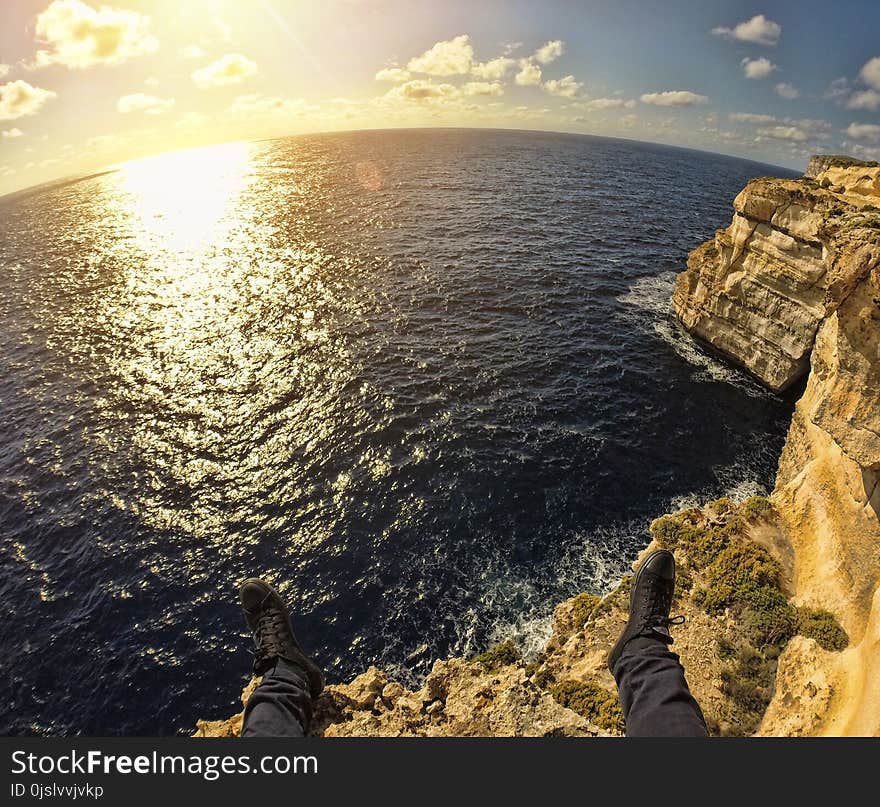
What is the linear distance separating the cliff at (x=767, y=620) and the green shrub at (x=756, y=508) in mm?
52

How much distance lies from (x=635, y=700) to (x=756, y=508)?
1329cm

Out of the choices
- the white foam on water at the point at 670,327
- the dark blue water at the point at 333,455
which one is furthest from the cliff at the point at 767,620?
the white foam on water at the point at 670,327

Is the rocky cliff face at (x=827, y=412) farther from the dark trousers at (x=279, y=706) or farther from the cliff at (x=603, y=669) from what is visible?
the dark trousers at (x=279, y=706)

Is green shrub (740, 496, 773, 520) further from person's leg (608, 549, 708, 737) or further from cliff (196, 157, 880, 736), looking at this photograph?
person's leg (608, 549, 708, 737)

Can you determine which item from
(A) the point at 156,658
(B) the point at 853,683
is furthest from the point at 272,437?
(B) the point at 853,683

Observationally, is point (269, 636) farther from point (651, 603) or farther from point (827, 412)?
point (827, 412)

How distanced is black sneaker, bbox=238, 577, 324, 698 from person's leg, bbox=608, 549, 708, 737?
6.66 m

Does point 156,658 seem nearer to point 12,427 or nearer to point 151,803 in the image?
point 151,803

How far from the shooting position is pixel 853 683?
31.6ft

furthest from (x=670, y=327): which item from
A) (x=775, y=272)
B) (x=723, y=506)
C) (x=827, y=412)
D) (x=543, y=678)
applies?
(x=543, y=678)

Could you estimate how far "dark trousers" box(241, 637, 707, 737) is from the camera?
7.12 m

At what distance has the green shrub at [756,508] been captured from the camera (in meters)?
17.2

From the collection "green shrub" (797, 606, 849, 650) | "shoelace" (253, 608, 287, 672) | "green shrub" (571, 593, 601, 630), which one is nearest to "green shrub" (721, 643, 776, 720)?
"green shrub" (797, 606, 849, 650)

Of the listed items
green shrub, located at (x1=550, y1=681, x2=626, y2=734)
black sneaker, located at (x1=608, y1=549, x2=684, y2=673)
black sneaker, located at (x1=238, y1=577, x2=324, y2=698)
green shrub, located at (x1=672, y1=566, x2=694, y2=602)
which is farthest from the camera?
green shrub, located at (x1=672, y1=566, x2=694, y2=602)
